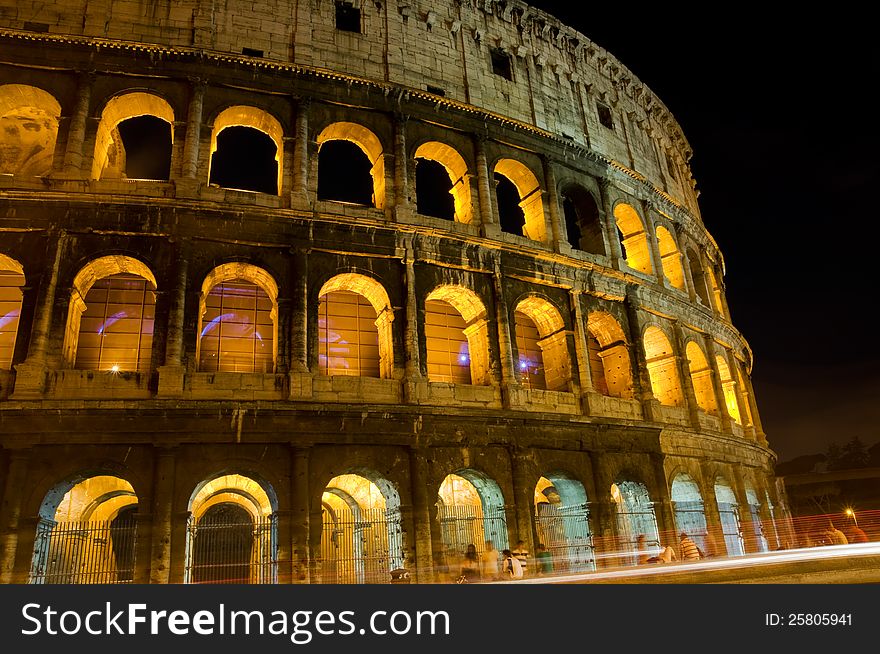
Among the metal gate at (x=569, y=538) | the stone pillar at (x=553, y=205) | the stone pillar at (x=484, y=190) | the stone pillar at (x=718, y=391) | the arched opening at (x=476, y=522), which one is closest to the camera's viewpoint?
the arched opening at (x=476, y=522)

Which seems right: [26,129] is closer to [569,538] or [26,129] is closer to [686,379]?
[569,538]

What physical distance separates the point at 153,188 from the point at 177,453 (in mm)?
5393

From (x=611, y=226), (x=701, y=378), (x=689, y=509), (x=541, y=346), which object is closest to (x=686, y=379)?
(x=701, y=378)

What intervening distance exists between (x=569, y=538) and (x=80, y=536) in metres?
9.45

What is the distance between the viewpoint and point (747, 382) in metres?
21.6

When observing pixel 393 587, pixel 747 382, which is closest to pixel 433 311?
pixel 393 587

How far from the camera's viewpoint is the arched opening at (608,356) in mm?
15859

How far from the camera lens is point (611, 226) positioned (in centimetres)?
1709

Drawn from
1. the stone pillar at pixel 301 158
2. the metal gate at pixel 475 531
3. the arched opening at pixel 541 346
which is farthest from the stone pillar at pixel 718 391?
the stone pillar at pixel 301 158

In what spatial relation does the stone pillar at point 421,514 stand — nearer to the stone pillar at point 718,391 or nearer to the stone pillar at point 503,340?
the stone pillar at point 503,340

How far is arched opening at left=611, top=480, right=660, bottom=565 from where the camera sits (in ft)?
45.5

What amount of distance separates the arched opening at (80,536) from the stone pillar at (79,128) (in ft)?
19.9

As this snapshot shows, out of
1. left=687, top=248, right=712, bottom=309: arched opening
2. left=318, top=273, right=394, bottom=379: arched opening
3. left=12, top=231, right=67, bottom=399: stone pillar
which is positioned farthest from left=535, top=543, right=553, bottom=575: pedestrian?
left=687, top=248, right=712, bottom=309: arched opening

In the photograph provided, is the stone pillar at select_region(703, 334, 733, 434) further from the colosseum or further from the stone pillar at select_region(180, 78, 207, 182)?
the stone pillar at select_region(180, 78, 207, 182)
